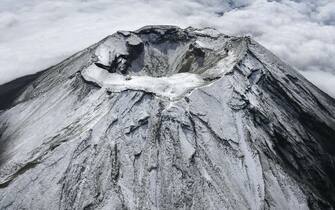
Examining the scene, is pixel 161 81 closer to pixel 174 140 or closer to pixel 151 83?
pixel 151 83

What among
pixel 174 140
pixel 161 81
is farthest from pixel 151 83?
pixel 174 140

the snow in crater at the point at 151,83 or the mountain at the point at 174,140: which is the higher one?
the snow in crater at the point at 151,83

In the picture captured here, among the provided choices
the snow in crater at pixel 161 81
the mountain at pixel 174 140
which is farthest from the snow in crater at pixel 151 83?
the mountain at pixel 174 140

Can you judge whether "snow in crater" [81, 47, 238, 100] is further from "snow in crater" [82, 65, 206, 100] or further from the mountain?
the mountain

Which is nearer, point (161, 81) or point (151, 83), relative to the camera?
point (151, 83)

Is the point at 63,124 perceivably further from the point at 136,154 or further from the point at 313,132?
the point at 313,132

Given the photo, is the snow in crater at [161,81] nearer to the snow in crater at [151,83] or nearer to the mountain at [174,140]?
the snow in crater at [151,83]

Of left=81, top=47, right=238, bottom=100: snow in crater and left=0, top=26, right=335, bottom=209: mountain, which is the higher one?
left=81, top=47, right=238, bottom=100: snow in crater

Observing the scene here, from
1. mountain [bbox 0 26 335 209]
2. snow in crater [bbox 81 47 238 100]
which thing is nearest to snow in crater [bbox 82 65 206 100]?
snow in crater [bbox 81 47 238 100]

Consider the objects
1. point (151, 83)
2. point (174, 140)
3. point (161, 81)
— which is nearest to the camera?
point (174, 140)
